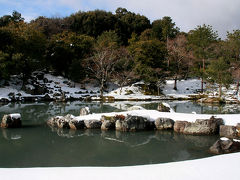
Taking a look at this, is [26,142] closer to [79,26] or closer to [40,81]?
[40,81]

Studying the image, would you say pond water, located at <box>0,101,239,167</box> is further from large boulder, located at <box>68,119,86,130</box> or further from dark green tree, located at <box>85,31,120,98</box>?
dark green tree, located at <box>85,31,120,98</box>

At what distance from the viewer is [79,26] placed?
43031mm

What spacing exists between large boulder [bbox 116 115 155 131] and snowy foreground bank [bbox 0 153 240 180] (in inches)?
194

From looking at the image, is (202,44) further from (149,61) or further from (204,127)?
(204,127)

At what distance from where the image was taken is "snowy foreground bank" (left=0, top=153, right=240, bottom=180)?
12.0 feet

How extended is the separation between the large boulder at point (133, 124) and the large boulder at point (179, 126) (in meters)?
1.09

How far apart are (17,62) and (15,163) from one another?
2060 centimetres

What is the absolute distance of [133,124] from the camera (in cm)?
930

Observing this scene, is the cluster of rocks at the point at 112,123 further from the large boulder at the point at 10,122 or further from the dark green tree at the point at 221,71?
the dark green tree at the point at 221,71

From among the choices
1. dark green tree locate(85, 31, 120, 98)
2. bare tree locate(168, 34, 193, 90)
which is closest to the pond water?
dark green tree locate(85, 31, 120, 98)

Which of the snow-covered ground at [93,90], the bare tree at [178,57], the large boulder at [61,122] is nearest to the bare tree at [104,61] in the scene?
the snow-covered ground at [93,90]

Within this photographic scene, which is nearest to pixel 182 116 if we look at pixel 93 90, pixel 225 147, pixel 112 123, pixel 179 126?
Result: pixel 179 126

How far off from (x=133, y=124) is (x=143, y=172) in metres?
5.41

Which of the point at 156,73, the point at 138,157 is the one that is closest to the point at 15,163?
the point at 138,157
